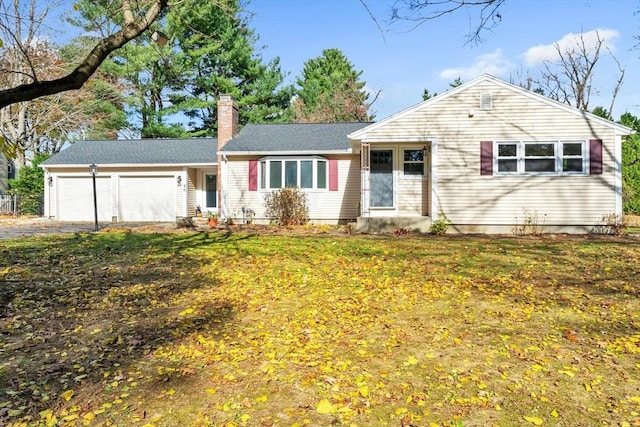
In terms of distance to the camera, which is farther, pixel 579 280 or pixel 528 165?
pixel 528 165

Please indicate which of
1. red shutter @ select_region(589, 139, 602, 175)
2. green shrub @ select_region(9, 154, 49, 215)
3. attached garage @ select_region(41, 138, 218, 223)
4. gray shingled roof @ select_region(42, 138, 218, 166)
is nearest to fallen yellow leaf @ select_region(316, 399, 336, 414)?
red shutter @ select_region(589, 139, 602, 175)

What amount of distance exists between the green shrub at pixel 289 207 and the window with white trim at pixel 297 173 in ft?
2.15

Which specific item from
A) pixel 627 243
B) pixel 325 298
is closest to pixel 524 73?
pixel 627 243

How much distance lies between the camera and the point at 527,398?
10.3 feet

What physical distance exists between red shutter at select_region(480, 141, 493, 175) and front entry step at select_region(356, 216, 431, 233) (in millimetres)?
2286

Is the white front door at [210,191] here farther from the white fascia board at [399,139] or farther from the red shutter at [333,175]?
the white fascia board at [399,139]

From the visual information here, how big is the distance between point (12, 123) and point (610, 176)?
3280 cm

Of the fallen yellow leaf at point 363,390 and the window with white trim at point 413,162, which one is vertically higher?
the window with white trim at point 413,162

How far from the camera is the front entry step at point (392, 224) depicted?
1312 cm

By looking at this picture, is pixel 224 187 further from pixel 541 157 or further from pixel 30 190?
pixel 30 190

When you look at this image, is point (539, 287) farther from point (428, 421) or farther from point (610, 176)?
point (610, 176)

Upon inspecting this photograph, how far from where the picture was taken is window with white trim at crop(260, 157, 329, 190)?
1592 centimetres

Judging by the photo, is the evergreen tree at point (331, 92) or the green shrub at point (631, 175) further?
the evergreen tree at point (331, 92)

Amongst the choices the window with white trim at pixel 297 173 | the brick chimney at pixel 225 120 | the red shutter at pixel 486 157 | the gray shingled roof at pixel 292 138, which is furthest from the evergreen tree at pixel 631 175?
the brick chimney at pixel 225 120
